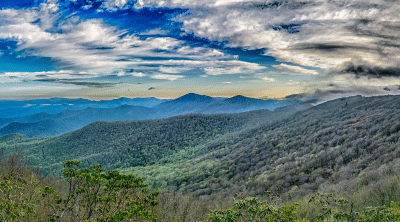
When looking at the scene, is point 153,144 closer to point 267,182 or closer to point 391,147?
point 267,182

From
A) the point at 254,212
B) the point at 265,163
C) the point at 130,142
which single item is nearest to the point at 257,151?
the point at 265,163

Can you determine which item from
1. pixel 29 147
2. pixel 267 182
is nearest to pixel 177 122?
pixel 29 147

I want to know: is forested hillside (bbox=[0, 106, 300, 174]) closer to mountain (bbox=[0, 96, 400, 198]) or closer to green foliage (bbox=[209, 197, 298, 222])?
mountain (bbox=[0, 96, 400, 198])

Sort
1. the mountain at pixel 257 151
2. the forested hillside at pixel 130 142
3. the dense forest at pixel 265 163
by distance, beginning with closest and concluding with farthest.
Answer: the dense forest at pixel 265 163
the mountain at pixel 257 151
the forested hillside at pixel 130 142

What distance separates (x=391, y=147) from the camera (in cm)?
3681

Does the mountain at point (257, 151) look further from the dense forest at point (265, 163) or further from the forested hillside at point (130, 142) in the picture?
the forested hillside at point (130, 142)

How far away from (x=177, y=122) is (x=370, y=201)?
174033 millimetres

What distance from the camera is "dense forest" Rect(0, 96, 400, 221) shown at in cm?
1093

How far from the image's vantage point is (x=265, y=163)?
64750mm

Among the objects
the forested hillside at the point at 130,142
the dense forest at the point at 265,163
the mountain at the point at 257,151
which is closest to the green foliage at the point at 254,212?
the dense forest at the point at 265,163

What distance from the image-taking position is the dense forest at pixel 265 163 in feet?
35.9

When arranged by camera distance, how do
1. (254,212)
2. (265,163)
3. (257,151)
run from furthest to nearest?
(257,151) → (265,163) → (254,212)

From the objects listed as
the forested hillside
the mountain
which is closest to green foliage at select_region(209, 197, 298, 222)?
the mountain

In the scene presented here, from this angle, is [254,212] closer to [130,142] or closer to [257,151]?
[257,151]
